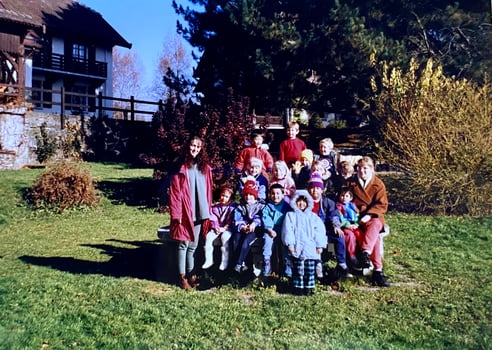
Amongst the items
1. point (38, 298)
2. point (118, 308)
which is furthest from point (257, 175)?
point (38, 298)

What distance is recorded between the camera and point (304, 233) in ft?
14.1

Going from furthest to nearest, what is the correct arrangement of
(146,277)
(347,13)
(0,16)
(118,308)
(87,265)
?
(347,13) < (0,16) < (87,265) < (146,277) < (118,308)

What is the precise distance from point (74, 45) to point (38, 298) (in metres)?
6.09

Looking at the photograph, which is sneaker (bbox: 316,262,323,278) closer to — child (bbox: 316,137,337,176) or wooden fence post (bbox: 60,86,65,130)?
child (bbox: 316,137,337,176)

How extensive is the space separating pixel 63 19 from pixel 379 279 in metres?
7.63

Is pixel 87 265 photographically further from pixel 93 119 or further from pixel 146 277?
pixel 93 119

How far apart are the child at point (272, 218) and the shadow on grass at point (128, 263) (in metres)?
1.01

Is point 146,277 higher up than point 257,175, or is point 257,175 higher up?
point 257,175

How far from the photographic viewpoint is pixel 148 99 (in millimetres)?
10023

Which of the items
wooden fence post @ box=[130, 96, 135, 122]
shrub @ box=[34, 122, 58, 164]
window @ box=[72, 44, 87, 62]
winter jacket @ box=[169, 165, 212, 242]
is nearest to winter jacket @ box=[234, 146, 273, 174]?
winter jacket @ box=[169, 165, 212, 242]

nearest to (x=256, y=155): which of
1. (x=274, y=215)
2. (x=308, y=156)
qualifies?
(x=308, y=156)

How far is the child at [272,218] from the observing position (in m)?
4.39

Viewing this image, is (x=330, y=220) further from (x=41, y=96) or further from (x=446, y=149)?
(x=41, y=96)

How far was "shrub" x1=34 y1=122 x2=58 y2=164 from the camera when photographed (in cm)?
1179
